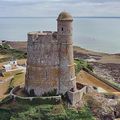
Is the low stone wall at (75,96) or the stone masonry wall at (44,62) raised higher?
the stone masonry wall at (44,62)

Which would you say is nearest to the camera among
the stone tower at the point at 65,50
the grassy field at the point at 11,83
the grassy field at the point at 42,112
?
the grassy field at the point at 42,112

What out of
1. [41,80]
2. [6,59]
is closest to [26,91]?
[41,80]

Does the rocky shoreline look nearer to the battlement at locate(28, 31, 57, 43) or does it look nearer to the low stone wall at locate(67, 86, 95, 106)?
the low stone wall at locate(67, 86, 95, 106)

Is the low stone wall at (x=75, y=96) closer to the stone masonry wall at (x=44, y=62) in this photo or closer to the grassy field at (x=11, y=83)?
the stone masonry wall at (x=44, y=62)

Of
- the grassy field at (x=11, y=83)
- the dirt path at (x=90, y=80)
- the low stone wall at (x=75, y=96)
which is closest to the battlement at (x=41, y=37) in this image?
the low stone wall at (x=75, y=96)

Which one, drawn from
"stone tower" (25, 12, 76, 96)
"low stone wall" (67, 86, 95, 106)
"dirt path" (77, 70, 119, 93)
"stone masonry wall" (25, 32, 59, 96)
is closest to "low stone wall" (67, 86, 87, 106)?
"low stone wall" (67, 86, 95, 106)

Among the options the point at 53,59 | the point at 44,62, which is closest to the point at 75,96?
the point at 53,59

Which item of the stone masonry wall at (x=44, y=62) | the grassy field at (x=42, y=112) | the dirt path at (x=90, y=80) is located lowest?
the dirt path at (x=90, y=80)

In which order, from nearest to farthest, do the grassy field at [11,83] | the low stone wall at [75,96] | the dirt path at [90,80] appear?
the low stone wall at [75,96]
the grassy field at [11,83]
the dirt path at [90,80]

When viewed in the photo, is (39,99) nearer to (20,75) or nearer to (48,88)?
(48,88)
